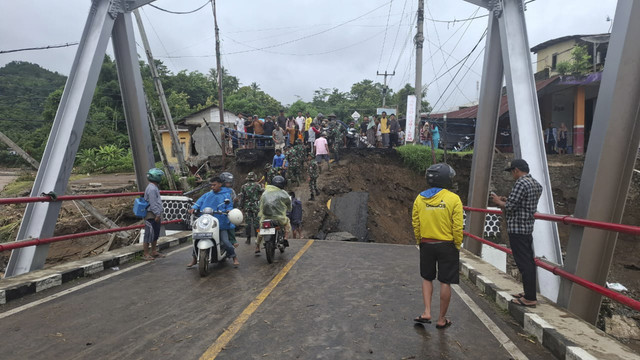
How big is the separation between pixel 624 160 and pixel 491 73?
4.35 meters

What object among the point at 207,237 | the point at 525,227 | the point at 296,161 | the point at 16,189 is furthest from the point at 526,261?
the point at 16,189

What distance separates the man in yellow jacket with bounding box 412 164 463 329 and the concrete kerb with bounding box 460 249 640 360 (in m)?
0.86

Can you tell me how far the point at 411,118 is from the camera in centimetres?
1916

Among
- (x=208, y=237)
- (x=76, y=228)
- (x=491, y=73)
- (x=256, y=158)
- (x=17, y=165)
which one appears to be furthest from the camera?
(x=17, y=165)

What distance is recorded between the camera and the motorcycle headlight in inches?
243

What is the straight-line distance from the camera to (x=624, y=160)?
4023 mm

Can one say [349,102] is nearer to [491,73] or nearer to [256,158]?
[256,158]

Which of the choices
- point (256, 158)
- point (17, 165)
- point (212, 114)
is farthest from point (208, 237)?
point (17, 165)

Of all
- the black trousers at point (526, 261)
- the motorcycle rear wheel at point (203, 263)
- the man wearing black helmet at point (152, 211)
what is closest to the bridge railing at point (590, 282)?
the black trousers at point (526, 261)

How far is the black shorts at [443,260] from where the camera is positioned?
3916 mm

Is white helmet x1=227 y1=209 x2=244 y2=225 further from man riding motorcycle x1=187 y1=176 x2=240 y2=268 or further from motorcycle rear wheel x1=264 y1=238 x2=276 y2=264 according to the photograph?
motorcycle rear wheel x1=264 y1=238 x2=276 y2=264

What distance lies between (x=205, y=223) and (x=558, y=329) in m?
4.94

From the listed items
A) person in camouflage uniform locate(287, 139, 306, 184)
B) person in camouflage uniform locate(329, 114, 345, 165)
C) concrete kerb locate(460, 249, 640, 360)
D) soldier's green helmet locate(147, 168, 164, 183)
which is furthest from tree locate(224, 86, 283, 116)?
concrete kerb locate(460, 249, 640, 360)

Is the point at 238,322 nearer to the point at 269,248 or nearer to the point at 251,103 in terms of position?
the point at 269,248
